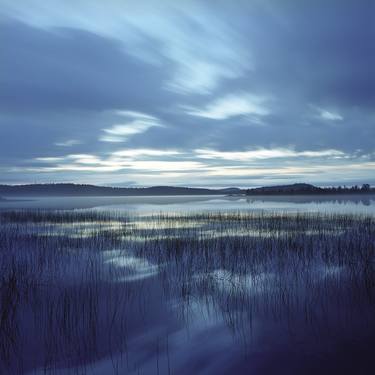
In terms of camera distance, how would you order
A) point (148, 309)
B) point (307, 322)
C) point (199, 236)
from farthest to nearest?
point (199, 236), point (148, 309), point (307, 322)

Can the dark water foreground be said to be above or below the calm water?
below

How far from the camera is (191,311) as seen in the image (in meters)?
6.62

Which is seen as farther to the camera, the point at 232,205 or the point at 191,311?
the point at 232,205

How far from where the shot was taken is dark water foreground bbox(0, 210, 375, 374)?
15.5ft

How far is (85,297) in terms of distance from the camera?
7.34 m

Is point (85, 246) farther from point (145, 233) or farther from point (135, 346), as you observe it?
point (135, 346)

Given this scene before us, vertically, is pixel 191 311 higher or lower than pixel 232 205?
lower

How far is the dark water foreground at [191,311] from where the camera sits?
4.72m

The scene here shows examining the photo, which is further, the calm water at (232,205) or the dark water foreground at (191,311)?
the calm water at (232,205)

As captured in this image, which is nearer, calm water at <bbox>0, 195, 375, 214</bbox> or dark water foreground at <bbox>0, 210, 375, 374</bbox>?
dark water foreground at <bbox>0, 210, 375, 374</bbox>

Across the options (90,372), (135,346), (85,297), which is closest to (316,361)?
(135,346)

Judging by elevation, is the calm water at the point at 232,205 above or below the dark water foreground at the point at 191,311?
above

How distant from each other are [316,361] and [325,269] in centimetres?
538

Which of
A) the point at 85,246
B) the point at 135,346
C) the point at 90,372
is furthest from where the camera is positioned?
the point at 85,246
